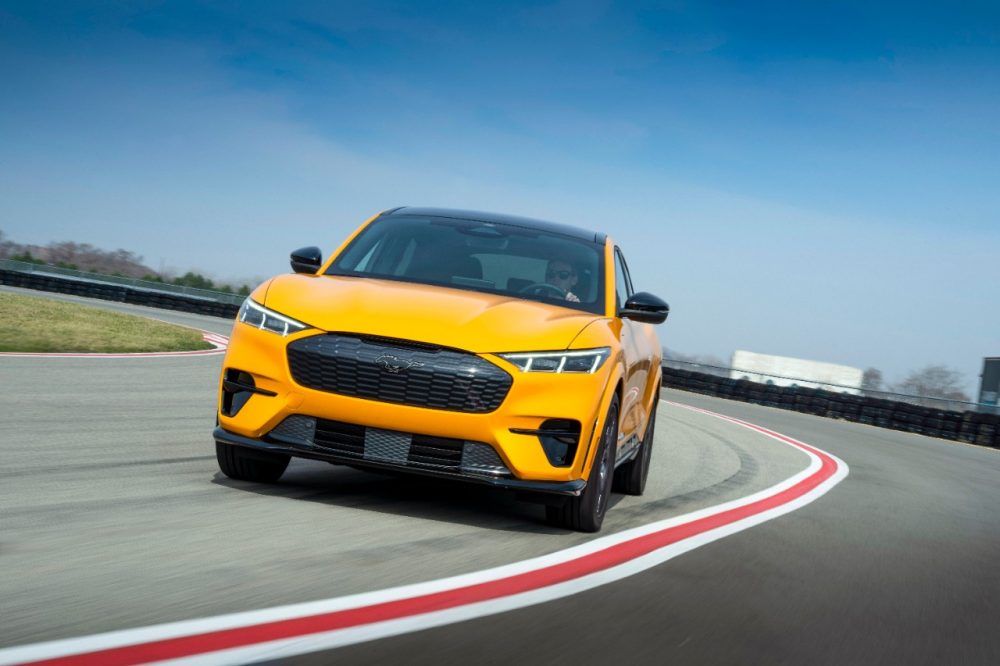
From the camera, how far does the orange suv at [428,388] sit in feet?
17.1

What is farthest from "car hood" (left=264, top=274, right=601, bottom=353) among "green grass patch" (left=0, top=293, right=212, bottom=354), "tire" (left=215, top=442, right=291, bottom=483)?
"green grass patch" (left=0, top=293, right=212, bottom=354)

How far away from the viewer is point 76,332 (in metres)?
17.3

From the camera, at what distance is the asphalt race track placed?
3.55 meters

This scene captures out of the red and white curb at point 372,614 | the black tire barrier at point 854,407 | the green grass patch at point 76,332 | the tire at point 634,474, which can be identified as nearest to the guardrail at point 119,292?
the black tire barrier at point 854,407

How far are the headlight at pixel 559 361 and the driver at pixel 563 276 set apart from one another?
0.95 meters

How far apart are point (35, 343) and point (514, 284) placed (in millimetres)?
10053

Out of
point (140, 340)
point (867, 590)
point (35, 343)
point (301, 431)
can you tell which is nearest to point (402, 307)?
point (301, 431)

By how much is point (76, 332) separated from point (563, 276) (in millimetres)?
12613

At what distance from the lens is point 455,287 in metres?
6.35

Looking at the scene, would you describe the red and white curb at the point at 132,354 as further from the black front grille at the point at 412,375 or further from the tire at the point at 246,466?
the black front grille at the point at 412,375

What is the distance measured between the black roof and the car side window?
8.9 inches

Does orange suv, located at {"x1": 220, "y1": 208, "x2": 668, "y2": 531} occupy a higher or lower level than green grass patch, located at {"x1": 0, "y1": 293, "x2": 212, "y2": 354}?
higher

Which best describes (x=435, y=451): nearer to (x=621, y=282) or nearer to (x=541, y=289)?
(x=541, y=289)

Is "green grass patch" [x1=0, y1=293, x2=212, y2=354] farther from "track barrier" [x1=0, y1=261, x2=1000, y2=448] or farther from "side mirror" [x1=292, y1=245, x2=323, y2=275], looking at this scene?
"track barrier" [x1=0, y1=261, x2=1000, y2=448]
